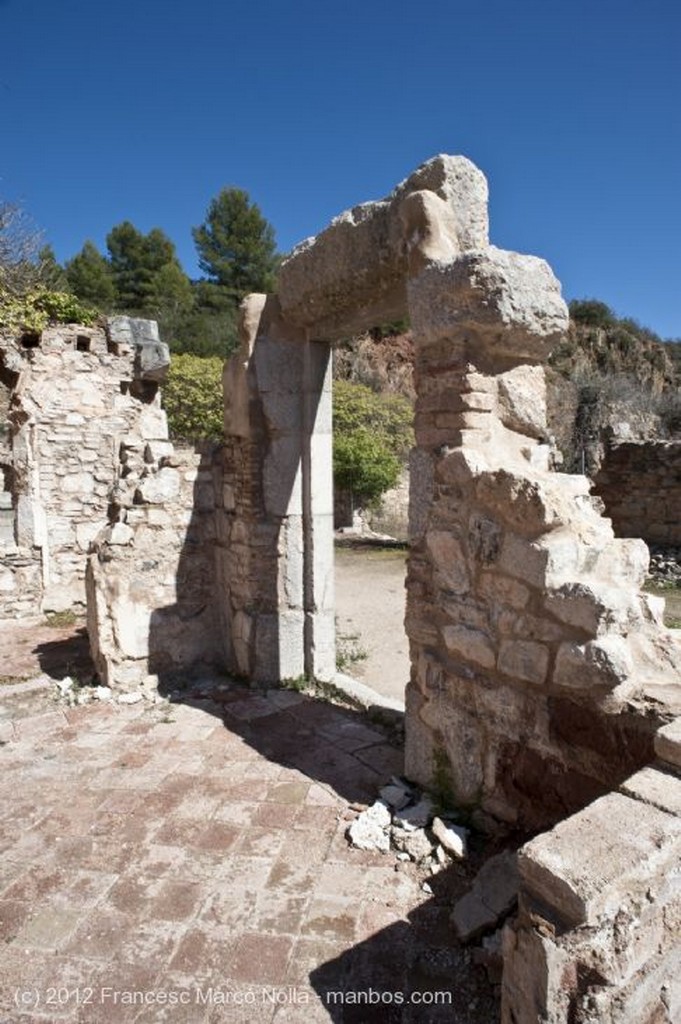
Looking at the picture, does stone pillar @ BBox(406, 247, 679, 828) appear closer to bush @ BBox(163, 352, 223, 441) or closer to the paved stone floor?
the paved stone floor

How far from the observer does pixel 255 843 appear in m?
2.91

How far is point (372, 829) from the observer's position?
2.95 meters

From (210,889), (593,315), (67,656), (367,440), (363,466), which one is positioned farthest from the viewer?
(593,315)

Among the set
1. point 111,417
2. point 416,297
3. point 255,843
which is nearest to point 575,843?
point 255,843

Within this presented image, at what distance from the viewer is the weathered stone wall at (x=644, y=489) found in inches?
435

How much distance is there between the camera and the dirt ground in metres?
5.84

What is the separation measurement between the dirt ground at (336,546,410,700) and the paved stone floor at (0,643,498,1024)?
5.72 ft

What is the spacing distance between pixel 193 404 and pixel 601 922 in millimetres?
15536

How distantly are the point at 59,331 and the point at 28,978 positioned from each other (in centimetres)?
745

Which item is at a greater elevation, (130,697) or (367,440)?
(367,440)

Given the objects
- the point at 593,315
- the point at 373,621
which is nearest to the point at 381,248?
the point at 373,621

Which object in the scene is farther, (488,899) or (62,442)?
(62,442)

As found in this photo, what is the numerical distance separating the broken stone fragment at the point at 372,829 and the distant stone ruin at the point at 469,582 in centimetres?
32

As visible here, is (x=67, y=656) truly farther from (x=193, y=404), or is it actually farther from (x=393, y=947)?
(x=193, y=404)
